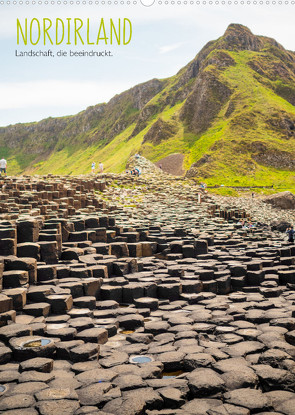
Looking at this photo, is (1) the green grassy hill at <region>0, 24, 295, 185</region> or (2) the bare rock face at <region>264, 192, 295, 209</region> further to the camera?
(1) the green grassy hill at <region>0, 24, 295, 185</region>

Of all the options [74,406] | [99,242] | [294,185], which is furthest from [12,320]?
[294,185]

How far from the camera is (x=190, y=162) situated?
73625mm

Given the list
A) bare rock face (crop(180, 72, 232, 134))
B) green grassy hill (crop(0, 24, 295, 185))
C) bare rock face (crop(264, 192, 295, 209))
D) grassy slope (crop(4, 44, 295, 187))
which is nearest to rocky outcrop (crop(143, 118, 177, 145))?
green grassy hill (crop(0, 24, 295, 185))

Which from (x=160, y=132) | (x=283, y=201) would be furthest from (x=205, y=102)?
(x=283, y=201)

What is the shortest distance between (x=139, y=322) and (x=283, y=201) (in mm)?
40715

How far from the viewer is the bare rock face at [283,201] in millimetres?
47272

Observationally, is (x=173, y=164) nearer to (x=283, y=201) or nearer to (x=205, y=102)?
(x=205, y=102)

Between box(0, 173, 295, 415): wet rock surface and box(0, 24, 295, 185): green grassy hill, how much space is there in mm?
45125

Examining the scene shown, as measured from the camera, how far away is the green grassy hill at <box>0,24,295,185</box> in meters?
68.8

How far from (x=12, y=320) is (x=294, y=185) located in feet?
189

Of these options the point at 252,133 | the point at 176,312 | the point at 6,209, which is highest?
the point at 252,133

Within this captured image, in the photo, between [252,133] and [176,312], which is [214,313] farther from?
[252,133]

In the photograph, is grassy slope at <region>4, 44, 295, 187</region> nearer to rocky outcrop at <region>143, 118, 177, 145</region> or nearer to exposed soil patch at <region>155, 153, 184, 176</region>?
rocky outcrop at <region>143, 118, 177, 145</region>

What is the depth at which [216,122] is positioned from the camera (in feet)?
292
